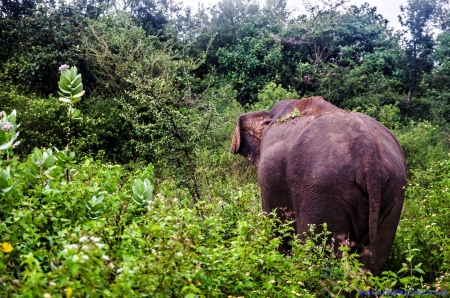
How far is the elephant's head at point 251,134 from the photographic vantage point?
22.7 feet

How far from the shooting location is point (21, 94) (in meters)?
13.1

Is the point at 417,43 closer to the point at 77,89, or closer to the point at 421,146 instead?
the point at 421,146

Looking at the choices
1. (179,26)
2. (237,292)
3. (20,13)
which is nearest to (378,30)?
(179,26)

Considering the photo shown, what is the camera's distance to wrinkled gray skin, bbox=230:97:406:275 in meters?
4.61

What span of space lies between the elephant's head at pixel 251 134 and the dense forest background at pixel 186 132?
2.07ft

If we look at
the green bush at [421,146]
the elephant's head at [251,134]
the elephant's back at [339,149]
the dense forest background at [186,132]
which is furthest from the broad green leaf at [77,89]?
the green bush at [421,146]

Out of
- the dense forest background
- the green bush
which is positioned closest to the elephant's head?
the dense forest background

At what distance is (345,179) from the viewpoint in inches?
184

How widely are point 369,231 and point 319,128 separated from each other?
1132mm

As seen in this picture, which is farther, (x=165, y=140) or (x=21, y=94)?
(x=21, y=94)

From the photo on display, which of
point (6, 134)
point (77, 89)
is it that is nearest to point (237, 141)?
point (77, 89)

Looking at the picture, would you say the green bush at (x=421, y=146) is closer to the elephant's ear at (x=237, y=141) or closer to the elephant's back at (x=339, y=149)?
the elephant's ear at (x=237, y=141)

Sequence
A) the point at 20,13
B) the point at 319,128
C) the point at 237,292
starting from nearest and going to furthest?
the point at 237,292
the point at 319,128
the point at 20,13

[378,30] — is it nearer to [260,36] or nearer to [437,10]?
[437,10]
